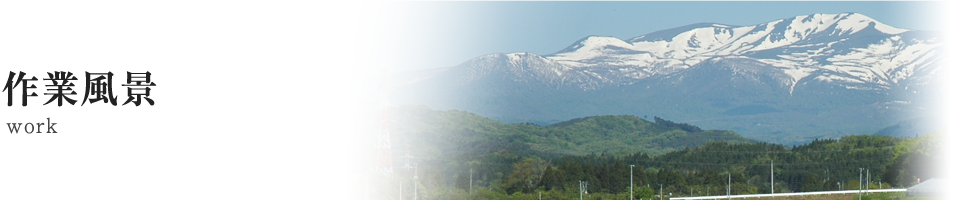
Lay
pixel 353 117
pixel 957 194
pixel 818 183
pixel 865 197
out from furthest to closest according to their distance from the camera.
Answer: pixel 353 117 → pixel 818 183 → pixel 865 197 → pixel 957 194

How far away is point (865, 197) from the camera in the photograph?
35.2 meters

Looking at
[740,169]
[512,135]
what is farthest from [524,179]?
[512,135]

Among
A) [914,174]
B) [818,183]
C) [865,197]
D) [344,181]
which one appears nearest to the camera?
[344,181]

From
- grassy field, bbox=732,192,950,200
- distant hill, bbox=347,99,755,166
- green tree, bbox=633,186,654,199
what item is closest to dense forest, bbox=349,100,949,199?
green tree, bbox=633,186,654,199

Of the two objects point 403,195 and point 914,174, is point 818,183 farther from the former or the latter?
point 403,195

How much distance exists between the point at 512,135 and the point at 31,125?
431 ft

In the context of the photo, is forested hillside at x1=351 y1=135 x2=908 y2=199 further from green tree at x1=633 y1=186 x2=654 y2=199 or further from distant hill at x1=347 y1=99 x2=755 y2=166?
distant hill at x1=347 y1=99 x2=755 y2=166

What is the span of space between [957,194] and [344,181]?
16.8 feet

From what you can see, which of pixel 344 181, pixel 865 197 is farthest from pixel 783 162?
pixel 344 181

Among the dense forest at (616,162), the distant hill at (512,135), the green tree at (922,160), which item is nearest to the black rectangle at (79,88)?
the dense forest at (616,162)

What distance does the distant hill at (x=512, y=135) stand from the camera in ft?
389

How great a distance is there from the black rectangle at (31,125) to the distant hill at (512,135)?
99.9 metres

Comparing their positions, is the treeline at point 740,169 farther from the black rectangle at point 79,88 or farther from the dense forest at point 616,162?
the black rectangle at point 79,88

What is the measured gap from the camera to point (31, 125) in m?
6.18
